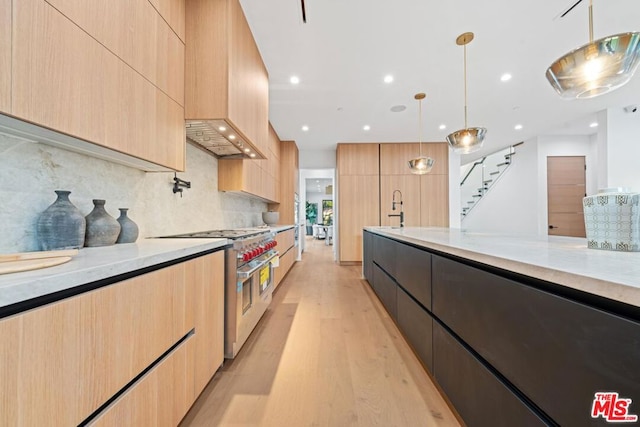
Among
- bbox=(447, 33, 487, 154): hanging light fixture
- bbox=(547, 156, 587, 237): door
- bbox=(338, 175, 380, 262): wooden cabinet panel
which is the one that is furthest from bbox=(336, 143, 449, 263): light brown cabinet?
bbox=(447, 33, 487, 154): hanging light fixture

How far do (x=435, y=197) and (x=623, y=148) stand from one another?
3.16m

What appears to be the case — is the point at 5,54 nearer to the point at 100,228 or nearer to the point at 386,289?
the point at 100,228

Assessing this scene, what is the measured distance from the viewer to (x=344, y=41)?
8.79 feet

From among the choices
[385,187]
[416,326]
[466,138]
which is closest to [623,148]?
[466,138]

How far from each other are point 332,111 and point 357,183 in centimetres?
221

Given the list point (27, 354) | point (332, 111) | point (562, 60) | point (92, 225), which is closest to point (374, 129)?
point (332, 111)

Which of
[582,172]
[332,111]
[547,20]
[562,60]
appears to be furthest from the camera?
[582,172]

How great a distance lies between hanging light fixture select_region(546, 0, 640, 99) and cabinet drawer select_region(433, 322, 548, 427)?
1.74 m

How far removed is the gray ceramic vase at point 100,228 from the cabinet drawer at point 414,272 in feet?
6.24

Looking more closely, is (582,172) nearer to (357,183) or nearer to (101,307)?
(357,183)

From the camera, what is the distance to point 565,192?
19.5 ft

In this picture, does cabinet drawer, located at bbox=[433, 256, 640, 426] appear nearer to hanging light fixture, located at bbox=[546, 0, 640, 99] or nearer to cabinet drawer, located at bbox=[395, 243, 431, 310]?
cabinet drawer, located at bbox=[395, 243, 431, 310]

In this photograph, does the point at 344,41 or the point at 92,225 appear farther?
the point at 344,41

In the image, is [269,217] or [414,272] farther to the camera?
[269,217]
